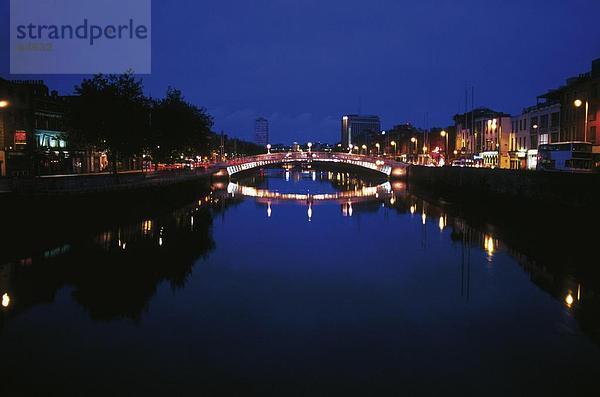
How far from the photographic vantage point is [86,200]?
34.1 m

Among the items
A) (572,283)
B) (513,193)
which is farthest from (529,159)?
(572,283)

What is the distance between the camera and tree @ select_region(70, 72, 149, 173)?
141 feet

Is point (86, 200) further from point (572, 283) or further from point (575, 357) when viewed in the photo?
point (575, 357)

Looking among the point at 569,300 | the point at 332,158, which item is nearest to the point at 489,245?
the point at 569,300

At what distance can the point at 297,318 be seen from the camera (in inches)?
622

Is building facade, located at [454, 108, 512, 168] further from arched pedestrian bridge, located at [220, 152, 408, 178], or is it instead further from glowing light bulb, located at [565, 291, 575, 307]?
glowing light bulb, located at [565, 291, 575, 307]

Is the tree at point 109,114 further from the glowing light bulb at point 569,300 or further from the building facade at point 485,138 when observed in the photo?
the building facade at point 485,138

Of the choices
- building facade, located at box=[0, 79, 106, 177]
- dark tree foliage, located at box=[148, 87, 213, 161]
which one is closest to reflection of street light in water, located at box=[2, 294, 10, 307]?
building facade, located at box=[0, 79, 106, 177]

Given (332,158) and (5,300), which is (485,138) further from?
(5,300)

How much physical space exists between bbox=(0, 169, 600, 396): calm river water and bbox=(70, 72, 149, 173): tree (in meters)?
14.9

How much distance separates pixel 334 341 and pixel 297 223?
2512 centimetres

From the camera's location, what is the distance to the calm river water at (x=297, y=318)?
38.3 ft

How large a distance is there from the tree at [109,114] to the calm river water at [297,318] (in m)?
14.9

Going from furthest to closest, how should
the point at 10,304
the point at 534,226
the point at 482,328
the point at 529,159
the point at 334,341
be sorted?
1. the point at 529,159
2. the point at 534,226
3. the point at 10,304
4. the point at 482,328
5. the point at 334,341
